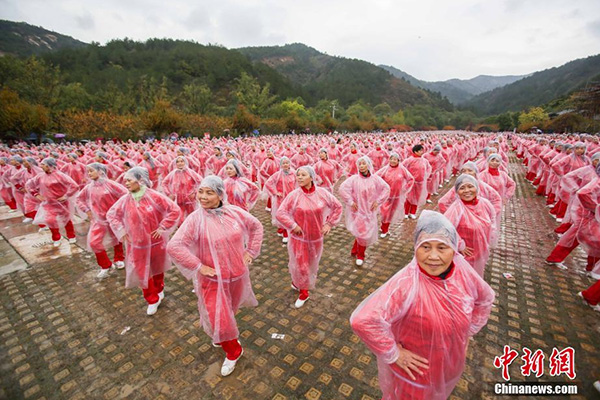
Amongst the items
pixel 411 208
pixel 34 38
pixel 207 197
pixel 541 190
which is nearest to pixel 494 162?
pixel 411 208

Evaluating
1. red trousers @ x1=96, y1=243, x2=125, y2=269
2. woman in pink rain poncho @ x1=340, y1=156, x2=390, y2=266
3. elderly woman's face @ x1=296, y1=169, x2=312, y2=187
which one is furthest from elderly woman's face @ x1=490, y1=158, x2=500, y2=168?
red trousers @ x1=96, y1=243, x2=125, y2=269

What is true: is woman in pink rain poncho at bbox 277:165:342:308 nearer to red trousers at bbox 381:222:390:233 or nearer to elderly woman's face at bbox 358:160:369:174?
elderly woman's face at bbox 358:160:369:174

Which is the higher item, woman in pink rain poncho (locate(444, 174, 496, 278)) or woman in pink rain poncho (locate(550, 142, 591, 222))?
woman in pink rain poncho (locate(550, 142, 591, 222))

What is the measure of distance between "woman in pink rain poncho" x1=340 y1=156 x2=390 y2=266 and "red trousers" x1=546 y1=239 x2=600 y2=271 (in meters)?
3.35

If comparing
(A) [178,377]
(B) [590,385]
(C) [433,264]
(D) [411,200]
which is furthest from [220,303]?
(D) [411,200]

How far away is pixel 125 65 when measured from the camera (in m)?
78.6

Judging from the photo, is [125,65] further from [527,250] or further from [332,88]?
[527,250]

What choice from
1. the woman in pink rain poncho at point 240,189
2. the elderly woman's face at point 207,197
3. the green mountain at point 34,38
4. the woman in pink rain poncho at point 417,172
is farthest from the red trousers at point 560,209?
the green mountain at point 34,38

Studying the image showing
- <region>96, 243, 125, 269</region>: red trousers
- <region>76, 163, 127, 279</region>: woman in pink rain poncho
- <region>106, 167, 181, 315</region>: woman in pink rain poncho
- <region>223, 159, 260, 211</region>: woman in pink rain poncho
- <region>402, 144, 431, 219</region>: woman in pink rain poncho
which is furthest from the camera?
<region>402, 144, 431, 219</region>: woman in pink rain poncho

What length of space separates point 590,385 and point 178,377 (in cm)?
429

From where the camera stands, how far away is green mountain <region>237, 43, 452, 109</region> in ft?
339

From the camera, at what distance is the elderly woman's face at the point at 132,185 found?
11.5ft

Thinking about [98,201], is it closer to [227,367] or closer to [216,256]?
[216,256]

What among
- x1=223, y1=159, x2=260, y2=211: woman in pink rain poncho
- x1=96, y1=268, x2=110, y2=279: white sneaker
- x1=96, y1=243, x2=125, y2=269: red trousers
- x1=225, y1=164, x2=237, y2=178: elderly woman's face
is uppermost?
x1=225, y1=164, x2=237, y2=178: elderly woman's face
